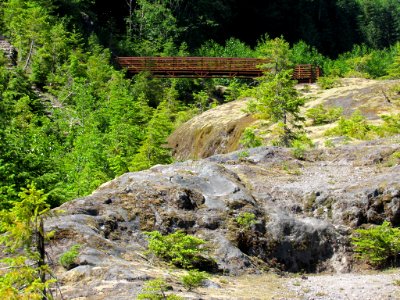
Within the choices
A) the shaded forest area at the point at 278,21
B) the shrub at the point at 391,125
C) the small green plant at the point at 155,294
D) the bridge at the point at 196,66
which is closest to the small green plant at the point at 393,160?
the shrub at the point at 391,125

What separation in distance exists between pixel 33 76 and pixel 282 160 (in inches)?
976

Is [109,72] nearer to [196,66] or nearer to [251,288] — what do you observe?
[196,66]

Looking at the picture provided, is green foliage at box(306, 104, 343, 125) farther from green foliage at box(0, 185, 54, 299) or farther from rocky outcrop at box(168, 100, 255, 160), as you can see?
green foliage at box(0, 185, 54, 299)

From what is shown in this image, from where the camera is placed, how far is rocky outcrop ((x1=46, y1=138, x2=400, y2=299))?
10039 mm

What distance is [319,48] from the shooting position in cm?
7569

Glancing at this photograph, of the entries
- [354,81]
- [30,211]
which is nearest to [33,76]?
[354,81]

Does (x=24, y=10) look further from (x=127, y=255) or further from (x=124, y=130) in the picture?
(x=127, y=255)

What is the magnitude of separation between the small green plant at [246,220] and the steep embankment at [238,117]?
11882 millimetres

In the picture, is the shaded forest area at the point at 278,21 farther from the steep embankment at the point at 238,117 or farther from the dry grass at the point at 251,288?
the dry grass at the point at 251,288

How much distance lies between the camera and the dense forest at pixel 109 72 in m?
22.5

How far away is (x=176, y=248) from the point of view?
10438mm

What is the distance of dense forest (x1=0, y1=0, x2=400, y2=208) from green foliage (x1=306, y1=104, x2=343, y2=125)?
17.3 ft

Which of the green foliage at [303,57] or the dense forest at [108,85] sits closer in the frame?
the dense forest at [108,85]

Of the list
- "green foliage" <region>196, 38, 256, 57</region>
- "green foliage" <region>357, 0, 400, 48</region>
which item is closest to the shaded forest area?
"green foliage" <region>357, 0, 400, 48</region>
